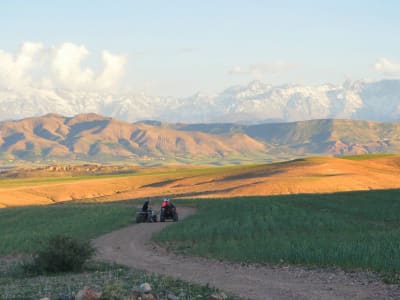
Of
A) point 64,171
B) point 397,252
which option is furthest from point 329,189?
point 64,171

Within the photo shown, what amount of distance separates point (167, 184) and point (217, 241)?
221 ft

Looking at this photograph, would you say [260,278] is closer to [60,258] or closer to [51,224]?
[60,258]

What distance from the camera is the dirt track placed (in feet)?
63.2

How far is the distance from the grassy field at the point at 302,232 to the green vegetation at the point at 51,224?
511 centimetres

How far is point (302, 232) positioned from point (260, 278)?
12248mm

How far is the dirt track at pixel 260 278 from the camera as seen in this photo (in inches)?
758

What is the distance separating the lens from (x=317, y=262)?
24.1 m

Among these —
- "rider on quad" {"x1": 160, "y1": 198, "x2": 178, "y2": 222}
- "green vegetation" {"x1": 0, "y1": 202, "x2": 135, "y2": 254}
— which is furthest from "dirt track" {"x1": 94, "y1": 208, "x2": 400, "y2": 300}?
"rider on quad" {"x1": 160, "y1": 198, "x2": 178, "y2": 222}

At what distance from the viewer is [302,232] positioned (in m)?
34.0

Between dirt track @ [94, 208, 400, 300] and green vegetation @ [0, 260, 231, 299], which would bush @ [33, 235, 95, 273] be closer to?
green vegetation @ [0, 260, 231, 299]

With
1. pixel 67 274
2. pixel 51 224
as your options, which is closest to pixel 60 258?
pixel 67 274

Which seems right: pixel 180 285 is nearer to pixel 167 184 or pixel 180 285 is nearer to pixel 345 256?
pixel 345 256

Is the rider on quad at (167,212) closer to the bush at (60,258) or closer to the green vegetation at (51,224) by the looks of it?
the green vegetation at (51,224)

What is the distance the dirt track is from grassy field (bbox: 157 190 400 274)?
115 cm
